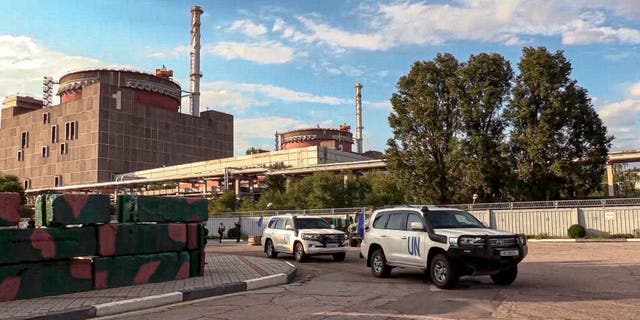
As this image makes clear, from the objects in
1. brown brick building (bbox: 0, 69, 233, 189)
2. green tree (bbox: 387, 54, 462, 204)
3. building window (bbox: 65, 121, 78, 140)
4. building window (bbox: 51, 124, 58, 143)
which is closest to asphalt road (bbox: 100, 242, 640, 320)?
green tree (bbox: 387, 54, 462, 204)

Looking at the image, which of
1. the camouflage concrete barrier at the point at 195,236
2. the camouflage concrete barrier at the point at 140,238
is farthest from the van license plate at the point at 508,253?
the camouflage concrete barrier at the point at 140,238

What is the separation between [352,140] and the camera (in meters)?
125

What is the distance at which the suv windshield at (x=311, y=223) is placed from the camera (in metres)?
22.7

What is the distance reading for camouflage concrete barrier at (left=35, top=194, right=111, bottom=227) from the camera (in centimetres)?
1162

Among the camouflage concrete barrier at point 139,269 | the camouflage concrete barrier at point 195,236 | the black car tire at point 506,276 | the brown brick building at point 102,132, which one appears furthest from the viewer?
the brown brick building at point 102,132

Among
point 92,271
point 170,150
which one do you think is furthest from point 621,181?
point 170,150

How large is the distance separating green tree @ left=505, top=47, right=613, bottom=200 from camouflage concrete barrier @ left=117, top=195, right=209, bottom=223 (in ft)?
91.0

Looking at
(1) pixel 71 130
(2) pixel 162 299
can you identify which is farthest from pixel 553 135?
(1) pixel 71 130

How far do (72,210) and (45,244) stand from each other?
86cm

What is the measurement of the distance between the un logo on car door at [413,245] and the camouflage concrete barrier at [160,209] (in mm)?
5126

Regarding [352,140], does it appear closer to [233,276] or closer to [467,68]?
[467,68]

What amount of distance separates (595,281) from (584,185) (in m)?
26.3

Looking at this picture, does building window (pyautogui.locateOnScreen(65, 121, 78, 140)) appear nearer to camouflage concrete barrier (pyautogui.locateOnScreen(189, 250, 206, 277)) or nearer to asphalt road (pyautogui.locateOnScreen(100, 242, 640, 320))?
camouflage concrete barrier (pyautogui.locateOnScreen(189, 250, 206, 277))

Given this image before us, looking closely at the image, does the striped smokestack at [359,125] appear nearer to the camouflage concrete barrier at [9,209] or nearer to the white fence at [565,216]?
the white fence at [565,216]
